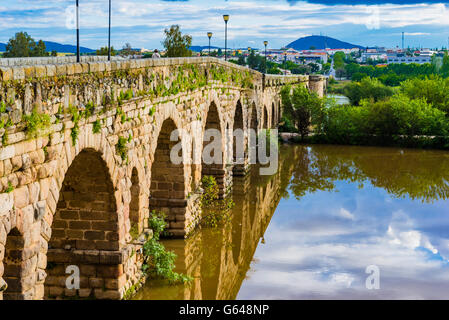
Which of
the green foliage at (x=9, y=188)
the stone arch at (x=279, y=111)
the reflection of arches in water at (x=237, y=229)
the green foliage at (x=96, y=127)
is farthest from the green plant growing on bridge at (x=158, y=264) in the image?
the stone arch at (x=279, y=111)

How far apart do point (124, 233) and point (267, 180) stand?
11967 millimetres

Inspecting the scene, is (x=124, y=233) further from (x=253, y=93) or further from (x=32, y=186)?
(x=253, y=93)

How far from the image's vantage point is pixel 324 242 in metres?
13.7

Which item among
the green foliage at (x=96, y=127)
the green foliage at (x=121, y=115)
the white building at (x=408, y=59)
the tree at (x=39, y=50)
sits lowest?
the green foliage at (x=96, y=127)

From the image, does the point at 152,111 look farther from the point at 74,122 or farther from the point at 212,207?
the point at 212,207

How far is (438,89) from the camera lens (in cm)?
3316

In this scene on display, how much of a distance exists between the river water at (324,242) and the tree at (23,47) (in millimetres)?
12546

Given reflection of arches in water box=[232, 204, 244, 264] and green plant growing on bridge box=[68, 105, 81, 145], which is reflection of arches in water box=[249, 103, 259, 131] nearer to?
reflection of arches in water box=[232, 204, 244, 264]

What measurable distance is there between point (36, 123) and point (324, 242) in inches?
342

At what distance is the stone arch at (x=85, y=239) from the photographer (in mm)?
9305

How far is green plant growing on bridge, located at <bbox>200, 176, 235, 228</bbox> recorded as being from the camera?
49.4ft

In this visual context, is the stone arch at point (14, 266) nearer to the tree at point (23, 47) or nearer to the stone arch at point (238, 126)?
the stone arch at point (238, 126)

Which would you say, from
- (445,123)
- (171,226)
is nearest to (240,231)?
(171,226)

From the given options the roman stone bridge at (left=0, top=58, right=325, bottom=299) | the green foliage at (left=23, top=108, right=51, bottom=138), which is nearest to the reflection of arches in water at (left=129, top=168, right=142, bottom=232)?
the roman stone bridge at (left=0, top=58, right=325, bottom=299)
